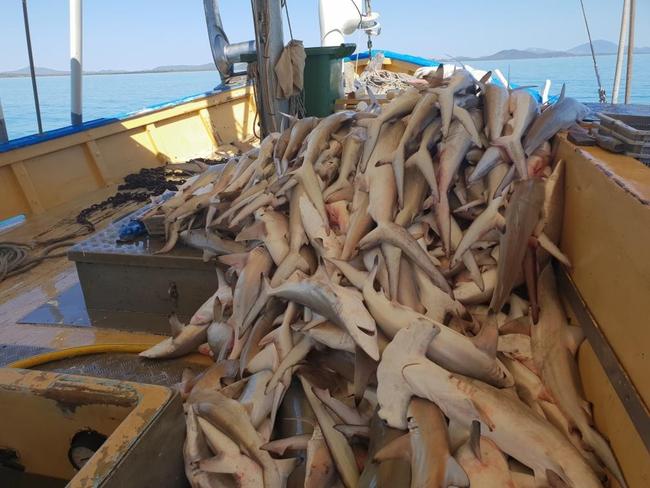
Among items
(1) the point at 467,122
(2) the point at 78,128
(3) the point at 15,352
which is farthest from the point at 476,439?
(2) the point at 78,128

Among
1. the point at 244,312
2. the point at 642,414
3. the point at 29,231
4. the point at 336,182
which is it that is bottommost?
the point at 29,231

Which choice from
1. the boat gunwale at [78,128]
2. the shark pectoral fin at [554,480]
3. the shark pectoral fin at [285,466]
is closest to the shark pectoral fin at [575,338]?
the shark pectoral fin at [554,480]

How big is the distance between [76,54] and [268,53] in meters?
3.91

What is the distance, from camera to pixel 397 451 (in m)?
1.50

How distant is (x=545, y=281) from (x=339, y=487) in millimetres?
1266

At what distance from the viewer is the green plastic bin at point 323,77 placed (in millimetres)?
6496

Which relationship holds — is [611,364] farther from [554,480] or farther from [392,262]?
[392,262]

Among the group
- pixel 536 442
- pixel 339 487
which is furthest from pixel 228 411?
pixel 536 442

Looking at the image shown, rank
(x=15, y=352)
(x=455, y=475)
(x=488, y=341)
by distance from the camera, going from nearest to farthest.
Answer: (x=455, y=475)
(x=488, y=341)
(x=15, y=352)

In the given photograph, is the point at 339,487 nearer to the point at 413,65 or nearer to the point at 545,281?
the point at 545,281

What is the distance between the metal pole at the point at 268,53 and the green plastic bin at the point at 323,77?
1.29 metres

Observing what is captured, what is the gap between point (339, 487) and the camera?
66.7 inches

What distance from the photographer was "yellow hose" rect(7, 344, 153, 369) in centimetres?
272

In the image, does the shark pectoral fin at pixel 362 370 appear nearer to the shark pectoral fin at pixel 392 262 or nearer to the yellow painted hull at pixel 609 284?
the shark pectoral fin at pixel 392 262
